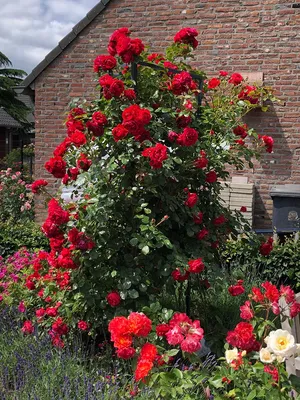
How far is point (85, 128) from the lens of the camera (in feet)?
10.1

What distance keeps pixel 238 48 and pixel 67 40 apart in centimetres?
261

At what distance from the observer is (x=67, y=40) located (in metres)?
7.90

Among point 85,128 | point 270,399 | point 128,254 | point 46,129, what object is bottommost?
point 270,399

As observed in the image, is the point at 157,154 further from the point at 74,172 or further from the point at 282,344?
the point at 282,344

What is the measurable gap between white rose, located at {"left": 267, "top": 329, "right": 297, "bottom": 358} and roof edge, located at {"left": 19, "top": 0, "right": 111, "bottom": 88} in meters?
7.02

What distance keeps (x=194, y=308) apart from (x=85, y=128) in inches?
63.0

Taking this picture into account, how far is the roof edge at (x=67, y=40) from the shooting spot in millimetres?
7770

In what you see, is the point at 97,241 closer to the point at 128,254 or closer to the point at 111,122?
the point at 128,254

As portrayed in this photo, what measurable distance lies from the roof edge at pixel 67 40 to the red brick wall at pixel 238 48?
0.08 metres

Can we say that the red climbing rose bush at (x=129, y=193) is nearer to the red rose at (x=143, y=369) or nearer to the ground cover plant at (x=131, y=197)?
the ground cover plant at (x=131, y=197)

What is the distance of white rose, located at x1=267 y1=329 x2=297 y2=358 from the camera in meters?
1.63

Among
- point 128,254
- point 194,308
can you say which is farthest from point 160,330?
point 194,308

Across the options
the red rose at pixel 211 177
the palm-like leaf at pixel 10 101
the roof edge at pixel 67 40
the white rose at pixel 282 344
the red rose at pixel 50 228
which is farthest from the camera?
the palm-like leaf at pixel 10 101

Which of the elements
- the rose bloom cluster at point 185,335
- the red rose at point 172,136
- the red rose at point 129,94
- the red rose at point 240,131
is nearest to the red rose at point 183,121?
the red rose at point 172,136
